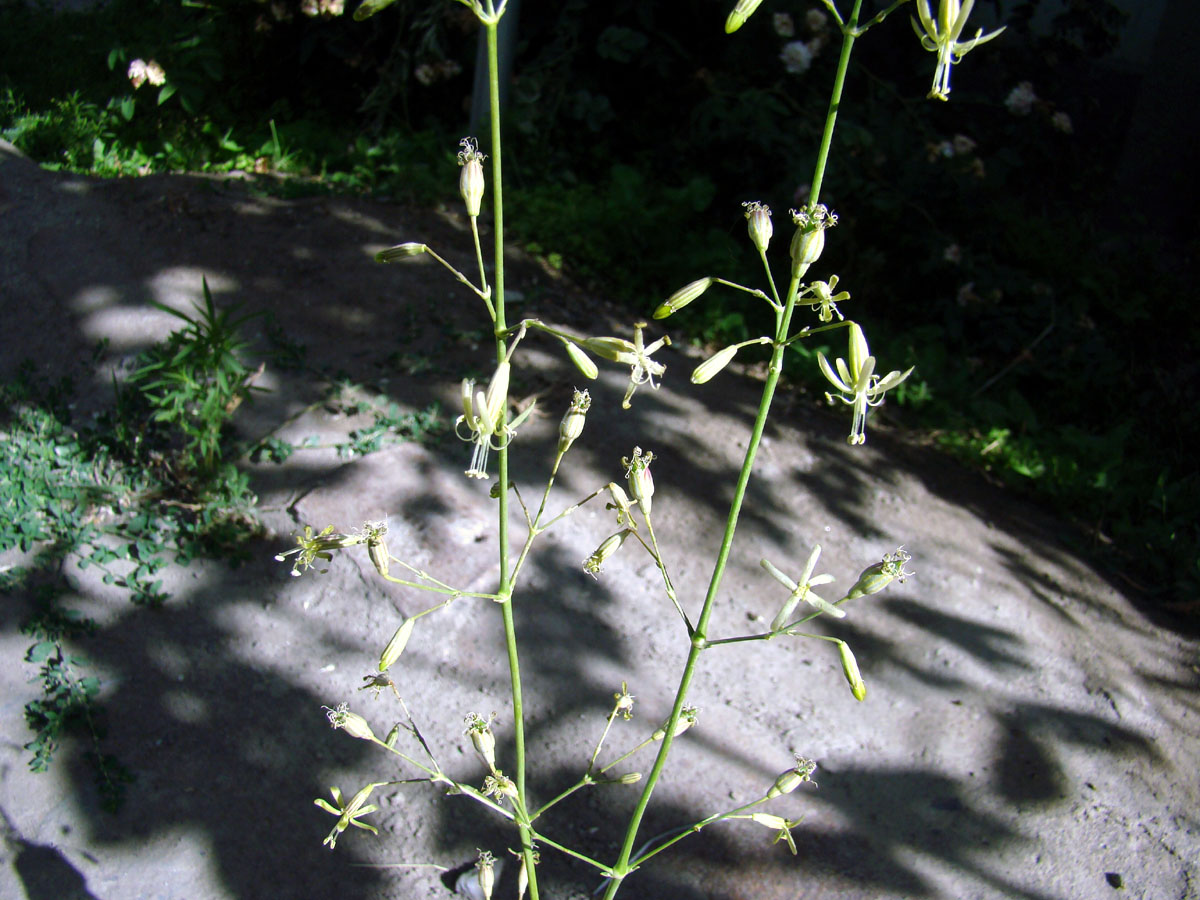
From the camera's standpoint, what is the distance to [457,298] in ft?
12.6

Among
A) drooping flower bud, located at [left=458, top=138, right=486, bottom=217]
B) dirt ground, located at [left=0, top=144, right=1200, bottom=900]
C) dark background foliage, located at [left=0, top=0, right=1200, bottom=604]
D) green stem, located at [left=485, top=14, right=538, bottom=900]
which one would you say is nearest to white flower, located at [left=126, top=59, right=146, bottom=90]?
dark background foliage, located at [left=0, top=0, right=1200, bottom=604]

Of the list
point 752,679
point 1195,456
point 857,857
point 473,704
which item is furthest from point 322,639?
point 1195,456

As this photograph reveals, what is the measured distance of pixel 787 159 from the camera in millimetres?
4352

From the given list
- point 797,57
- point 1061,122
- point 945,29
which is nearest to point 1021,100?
point 1061,122

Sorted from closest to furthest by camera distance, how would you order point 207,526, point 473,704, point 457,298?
point 473,704 → point 207,526 → point 457,298

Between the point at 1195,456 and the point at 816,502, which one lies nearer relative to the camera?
the point at 816,502

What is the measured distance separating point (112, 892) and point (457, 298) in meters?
2.55

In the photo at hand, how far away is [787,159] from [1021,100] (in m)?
1.24

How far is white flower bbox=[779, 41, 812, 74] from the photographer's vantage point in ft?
14.2

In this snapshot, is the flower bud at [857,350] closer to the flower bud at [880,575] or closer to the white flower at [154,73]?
the flower bud at [880,575]

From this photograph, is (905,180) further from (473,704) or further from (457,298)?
(473,704)

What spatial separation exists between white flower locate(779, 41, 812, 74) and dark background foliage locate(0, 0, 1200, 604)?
154 millimetres

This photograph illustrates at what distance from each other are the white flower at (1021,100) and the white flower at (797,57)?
1.05m

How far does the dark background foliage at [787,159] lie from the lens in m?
4.22
